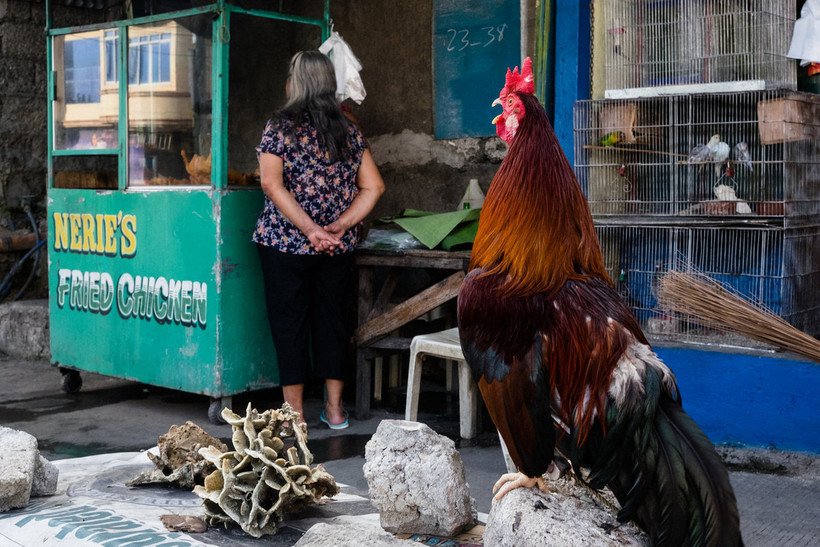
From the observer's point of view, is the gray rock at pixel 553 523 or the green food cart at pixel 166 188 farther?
the green food cart at pixel 166 188

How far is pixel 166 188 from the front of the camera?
5.75m

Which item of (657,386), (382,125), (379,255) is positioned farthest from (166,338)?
(657,386)

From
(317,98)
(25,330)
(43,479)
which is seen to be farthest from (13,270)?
(43,479)

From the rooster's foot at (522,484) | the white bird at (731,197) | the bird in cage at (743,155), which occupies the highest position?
the bird in cage at (743,155)

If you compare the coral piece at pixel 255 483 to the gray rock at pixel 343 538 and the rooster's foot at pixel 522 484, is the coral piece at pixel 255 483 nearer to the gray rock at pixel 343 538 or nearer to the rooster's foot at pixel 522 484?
the gray rock at pixel 343 538

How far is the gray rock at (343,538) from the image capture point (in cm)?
274

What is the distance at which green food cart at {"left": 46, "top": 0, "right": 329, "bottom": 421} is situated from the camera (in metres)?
5.49

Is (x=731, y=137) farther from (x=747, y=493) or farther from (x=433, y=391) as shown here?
(x=433, y=391)

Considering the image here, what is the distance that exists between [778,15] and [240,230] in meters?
3.24

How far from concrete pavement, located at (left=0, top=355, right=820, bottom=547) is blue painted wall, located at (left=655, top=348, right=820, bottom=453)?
0.09m

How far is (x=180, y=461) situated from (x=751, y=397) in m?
2.85

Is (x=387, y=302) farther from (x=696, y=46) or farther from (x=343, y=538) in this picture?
(x=343, y=538)

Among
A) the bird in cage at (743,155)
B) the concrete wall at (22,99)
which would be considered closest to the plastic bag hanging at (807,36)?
the bird in cage at (743,155)

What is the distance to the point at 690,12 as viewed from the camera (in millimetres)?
4715
